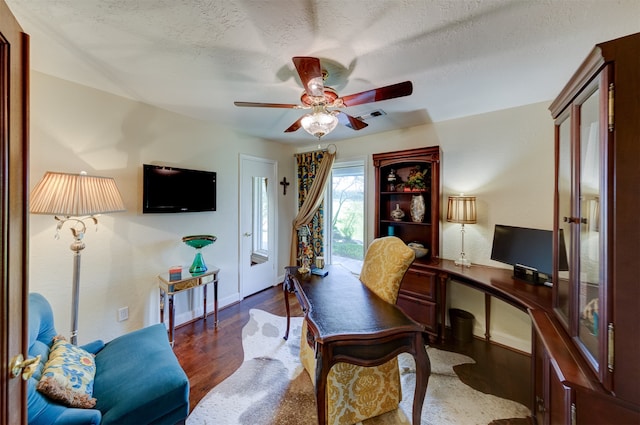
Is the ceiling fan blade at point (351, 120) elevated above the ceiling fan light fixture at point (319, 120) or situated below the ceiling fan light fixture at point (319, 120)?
above

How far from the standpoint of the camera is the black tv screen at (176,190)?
7.97 ft

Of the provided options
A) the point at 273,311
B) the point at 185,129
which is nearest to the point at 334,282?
the point at 273,311

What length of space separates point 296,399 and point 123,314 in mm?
1962

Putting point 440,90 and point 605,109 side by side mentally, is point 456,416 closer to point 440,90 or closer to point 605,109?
point 605,109

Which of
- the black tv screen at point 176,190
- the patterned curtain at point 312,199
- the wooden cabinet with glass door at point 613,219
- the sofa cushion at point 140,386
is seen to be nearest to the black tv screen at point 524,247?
the wooden cabinet with glass door at point 613,219

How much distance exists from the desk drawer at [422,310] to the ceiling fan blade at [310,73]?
2256mm

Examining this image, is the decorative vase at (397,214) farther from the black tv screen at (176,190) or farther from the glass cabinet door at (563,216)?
the black tv screen at (176,190)

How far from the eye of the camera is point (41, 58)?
166 cm

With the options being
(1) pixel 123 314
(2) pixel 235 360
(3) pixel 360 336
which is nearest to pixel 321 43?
(3) pixel 360 336

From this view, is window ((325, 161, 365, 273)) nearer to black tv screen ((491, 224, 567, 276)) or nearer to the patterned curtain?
the patterned curtain

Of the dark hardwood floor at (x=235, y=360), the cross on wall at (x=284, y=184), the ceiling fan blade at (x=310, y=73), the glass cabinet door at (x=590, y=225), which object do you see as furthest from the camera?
the cross on wall at (x=284, y=184)

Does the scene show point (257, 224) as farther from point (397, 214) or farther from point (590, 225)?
point (590, 225)

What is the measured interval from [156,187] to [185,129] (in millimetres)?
793

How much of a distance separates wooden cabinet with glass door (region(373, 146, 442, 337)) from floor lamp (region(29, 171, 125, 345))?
279 centimetres
